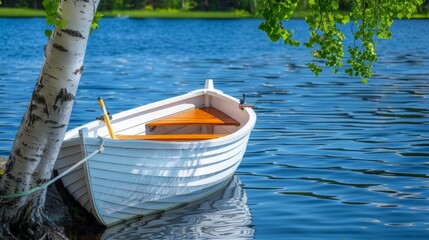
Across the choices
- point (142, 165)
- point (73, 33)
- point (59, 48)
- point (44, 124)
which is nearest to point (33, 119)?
point (44, 124)

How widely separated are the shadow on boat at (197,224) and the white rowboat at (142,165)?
0.48ft

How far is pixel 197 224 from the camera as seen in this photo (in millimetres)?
13695

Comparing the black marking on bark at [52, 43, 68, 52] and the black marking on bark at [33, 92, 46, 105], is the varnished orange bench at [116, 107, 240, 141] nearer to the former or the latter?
the black marking on bark at [33, 92, 46, 105]

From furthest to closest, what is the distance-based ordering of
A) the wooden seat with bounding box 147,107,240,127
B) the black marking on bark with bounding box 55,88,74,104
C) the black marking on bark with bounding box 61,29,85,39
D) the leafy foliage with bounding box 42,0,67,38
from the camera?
1. the wooden seat with bounding box 147,107,240,127
2. the black marking on bark with bounding box 55,88,74,104
3. the black marking on bark with bounding box 61,29,85,39
4. the leafy foliage with bounding box 42,0,67,38

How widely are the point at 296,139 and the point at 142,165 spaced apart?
942 cm

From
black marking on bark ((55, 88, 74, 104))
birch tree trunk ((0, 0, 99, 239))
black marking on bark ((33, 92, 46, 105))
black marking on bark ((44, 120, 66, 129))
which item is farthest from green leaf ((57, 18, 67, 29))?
black marking on bark ((44, 120, 66, 129))

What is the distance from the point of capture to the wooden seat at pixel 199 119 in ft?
53.7

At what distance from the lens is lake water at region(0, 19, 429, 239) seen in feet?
44.8

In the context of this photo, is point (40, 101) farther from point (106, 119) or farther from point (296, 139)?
point (296, 139)

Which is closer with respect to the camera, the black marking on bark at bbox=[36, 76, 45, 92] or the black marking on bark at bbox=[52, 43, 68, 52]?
the black marking on bark at bbox=[52, 43, 68, 52]

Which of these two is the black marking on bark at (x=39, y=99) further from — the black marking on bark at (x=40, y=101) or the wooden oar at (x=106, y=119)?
the wooden oar at (x=106, y=119)

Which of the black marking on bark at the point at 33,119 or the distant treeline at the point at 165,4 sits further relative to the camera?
the distant treeline at the point at 165,4

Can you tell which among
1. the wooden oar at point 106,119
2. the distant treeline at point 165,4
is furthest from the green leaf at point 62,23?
the distant treeline at point 165,4

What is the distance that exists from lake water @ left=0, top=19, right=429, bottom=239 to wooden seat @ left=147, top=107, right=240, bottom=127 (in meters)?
1.18
